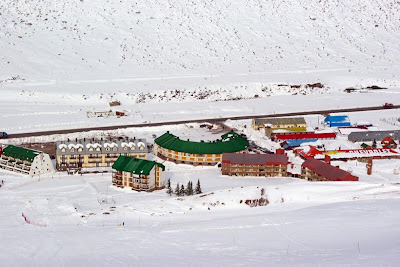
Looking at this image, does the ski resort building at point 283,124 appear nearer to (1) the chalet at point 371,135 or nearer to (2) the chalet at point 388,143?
(1) the chalet at point 371,135

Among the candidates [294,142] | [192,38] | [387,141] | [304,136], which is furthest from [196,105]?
[387,141]

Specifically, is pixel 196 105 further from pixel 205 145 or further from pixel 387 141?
pixel 387 141

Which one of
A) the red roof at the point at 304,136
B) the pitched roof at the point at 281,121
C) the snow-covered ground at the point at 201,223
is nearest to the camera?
the snow-covered ground at the point at 201,223

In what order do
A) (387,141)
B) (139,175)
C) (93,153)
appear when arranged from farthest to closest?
(387,141) < (93,153) < (139,175)

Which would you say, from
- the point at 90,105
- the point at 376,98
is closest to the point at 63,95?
the point at 90,105

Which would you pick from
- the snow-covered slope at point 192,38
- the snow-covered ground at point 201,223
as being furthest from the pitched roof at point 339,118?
the snow-covered slope at point 192,38

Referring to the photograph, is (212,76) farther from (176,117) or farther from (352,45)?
(352,45)

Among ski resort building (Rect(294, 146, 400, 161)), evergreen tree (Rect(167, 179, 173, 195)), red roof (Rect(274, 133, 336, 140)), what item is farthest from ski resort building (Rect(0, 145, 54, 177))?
red roof (Rect(274, 133, 336, 140))

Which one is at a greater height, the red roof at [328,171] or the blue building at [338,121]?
the blue building at [338,121]
